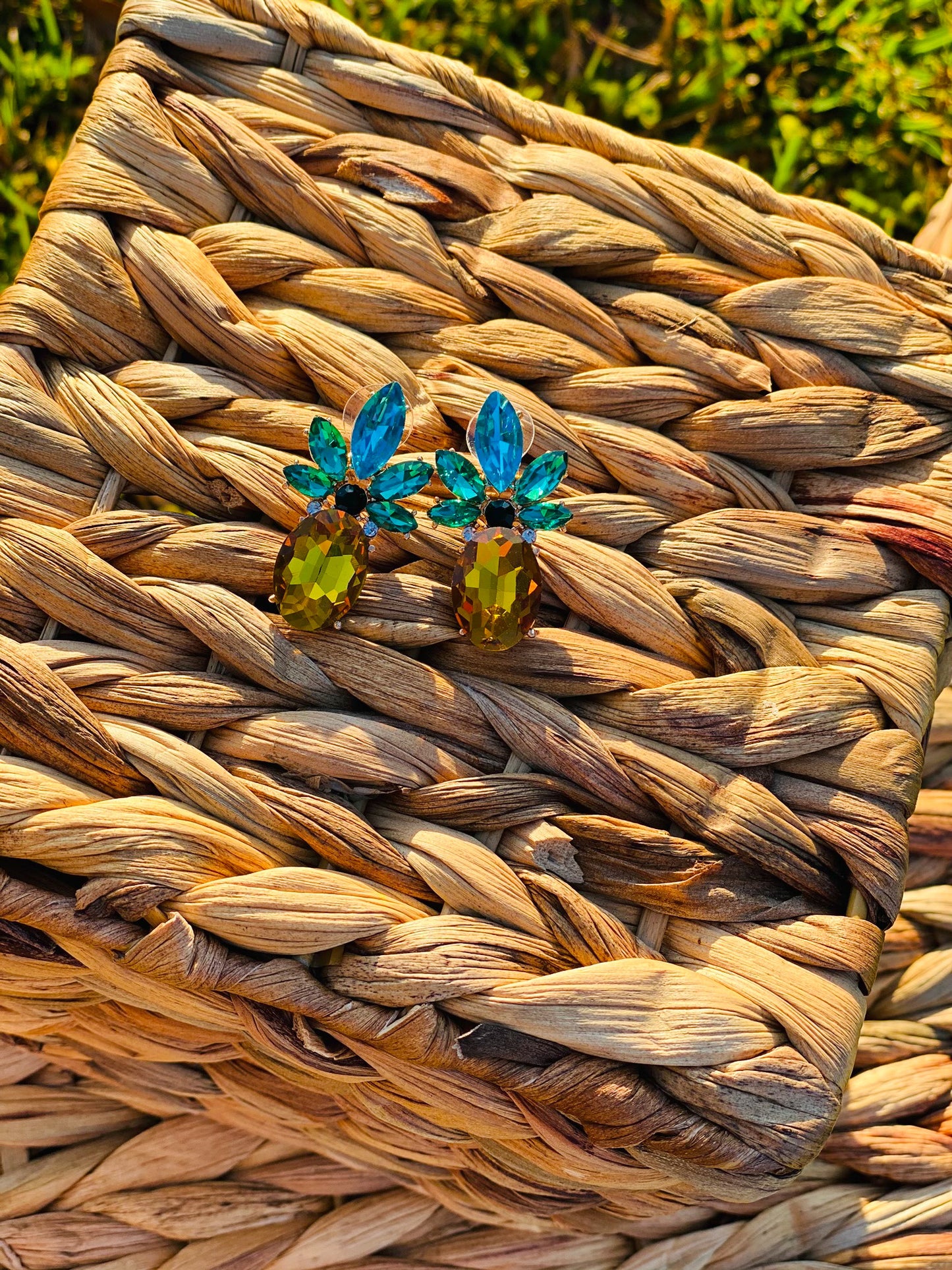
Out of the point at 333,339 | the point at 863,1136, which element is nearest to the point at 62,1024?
the point at 333,339

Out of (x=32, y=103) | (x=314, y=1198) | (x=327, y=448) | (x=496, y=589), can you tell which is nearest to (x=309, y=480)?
(x=327, y=448)

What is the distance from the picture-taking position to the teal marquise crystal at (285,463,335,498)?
729 mm

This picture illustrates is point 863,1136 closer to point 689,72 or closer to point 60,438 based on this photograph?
point 60,438

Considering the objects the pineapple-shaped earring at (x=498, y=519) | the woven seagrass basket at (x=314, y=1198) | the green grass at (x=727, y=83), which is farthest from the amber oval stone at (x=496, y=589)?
the green grass at (x=727, y=83)

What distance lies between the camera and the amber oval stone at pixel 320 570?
0.71 metres

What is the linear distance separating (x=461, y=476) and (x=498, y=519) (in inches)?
1.4

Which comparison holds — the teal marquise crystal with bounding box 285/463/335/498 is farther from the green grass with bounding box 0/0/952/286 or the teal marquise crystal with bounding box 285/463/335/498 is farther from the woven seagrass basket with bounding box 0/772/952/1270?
the green grass with bounding box 0/0/952/286

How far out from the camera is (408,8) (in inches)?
51.8

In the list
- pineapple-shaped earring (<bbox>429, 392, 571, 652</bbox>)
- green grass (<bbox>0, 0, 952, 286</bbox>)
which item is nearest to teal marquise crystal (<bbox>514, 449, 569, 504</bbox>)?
pineapple-shaped earring (<bbox>429, 392, 571, 652</bbox>)

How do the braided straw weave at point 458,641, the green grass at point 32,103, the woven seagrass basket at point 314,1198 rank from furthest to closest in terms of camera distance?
the green grass at point 32,103, the woven seagrass basket at point 314,1198, the braided straw weave at point 458,641

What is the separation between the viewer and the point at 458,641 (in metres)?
0.76

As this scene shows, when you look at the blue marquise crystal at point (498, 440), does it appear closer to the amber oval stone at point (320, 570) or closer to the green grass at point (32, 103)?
the amber oval stone at point (320, 570)

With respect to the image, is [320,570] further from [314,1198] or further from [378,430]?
[314,1198]

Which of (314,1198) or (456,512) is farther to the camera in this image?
(314,1198)
